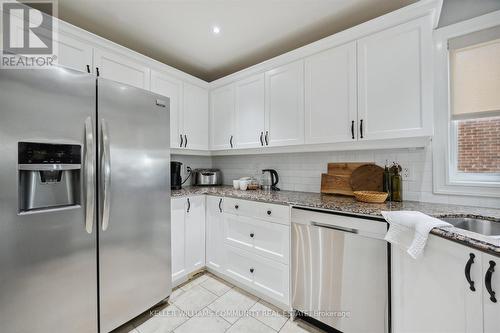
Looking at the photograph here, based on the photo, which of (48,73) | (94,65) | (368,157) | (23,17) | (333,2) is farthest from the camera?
(368,157)

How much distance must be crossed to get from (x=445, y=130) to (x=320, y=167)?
1.01 meters

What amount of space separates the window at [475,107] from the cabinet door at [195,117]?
2459mm

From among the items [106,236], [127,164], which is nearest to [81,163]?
[127,164]

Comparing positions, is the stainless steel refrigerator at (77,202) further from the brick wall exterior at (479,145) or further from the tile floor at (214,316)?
the brick wall exterior at (479,145)

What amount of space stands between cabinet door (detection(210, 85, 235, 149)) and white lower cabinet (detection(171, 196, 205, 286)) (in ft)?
2.60

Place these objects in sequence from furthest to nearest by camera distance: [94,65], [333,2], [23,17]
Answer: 1. [94,65]
2. [333,2]
3. [23,17]

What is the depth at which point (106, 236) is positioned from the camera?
55.4 inches

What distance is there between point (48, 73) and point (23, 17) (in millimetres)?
665

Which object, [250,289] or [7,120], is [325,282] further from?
[7,120]

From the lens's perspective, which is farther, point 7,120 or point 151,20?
point 151,20

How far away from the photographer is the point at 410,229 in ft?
3.71

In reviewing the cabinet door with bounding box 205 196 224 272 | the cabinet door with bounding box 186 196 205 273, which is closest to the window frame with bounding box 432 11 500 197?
the cabinet door with bounding box 205 196 224 272

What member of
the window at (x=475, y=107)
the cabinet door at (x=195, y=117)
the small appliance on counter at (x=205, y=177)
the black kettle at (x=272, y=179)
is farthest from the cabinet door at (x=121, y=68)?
the window at (x=475, y=107)

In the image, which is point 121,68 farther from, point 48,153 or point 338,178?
point 338,178
